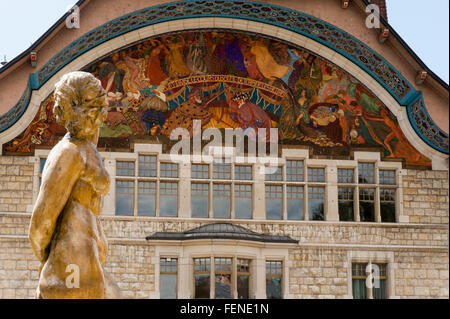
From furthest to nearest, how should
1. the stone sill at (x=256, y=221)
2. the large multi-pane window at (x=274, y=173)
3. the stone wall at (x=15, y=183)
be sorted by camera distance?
the large multi-pane window at (x=274, y=173), the stone sill at (x=256, y=221), the stone wall at (x=15, y=183)

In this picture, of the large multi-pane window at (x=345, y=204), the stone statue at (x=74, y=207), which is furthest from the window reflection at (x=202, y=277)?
the stone statue at (x=74, y=207)

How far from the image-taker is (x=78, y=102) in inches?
158

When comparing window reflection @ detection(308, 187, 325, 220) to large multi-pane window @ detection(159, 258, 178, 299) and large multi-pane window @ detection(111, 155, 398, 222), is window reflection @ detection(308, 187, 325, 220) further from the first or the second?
large multi-pane window @ detection(159, 258, 178, 299)

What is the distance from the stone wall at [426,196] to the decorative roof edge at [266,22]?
0.74 meters

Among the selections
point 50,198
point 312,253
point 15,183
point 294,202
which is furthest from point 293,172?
point 50,198

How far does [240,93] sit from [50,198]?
15100 millimetres

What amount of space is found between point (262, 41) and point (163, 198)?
4327mm

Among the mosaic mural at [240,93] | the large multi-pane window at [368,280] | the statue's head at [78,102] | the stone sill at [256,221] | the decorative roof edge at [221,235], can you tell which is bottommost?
the large multi-pane window at [368,280]

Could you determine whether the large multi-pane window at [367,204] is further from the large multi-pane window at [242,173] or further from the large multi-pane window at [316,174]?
the large multi-pane window at [242,173]

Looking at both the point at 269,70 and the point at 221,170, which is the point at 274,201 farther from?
the point at 269,70

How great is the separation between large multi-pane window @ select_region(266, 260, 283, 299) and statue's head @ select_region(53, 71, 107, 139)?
1446 centimetres

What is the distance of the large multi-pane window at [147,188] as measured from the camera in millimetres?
18266

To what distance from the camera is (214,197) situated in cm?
1856
